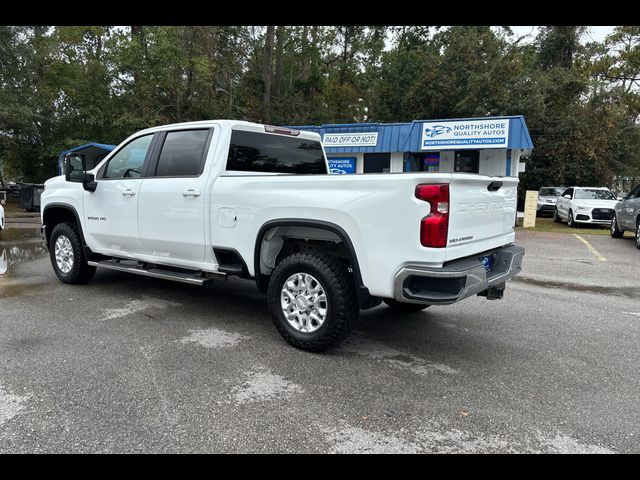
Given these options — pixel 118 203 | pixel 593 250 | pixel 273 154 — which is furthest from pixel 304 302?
pixel 593 250

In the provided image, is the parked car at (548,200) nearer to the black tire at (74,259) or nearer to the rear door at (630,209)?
the rear door at (630,209)

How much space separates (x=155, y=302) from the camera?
5738 mm

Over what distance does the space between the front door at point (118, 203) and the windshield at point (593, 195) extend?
17648mm

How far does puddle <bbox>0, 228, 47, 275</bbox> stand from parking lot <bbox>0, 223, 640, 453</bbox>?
2.68 metres

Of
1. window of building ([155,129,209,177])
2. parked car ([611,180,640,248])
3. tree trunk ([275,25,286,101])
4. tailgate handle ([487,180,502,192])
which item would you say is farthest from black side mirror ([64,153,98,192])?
tree trunk ([275,25,286,101])

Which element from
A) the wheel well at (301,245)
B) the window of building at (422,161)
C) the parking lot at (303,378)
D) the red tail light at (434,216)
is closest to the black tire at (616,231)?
the window of building at (422,161)

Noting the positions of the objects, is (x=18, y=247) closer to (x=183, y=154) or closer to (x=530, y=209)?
(x=183, y=154)

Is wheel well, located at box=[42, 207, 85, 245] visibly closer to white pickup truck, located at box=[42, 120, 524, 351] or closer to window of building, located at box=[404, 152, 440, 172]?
white pickup truck, located at box=[42, 120, 524, 351]

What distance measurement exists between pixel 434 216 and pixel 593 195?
59.8ft

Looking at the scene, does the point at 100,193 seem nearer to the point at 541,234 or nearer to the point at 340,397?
the point at 340,397

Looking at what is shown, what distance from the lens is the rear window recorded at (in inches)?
198

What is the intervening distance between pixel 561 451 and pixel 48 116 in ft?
88.0

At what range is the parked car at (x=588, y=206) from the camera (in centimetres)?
1753

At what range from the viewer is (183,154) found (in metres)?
5.14
